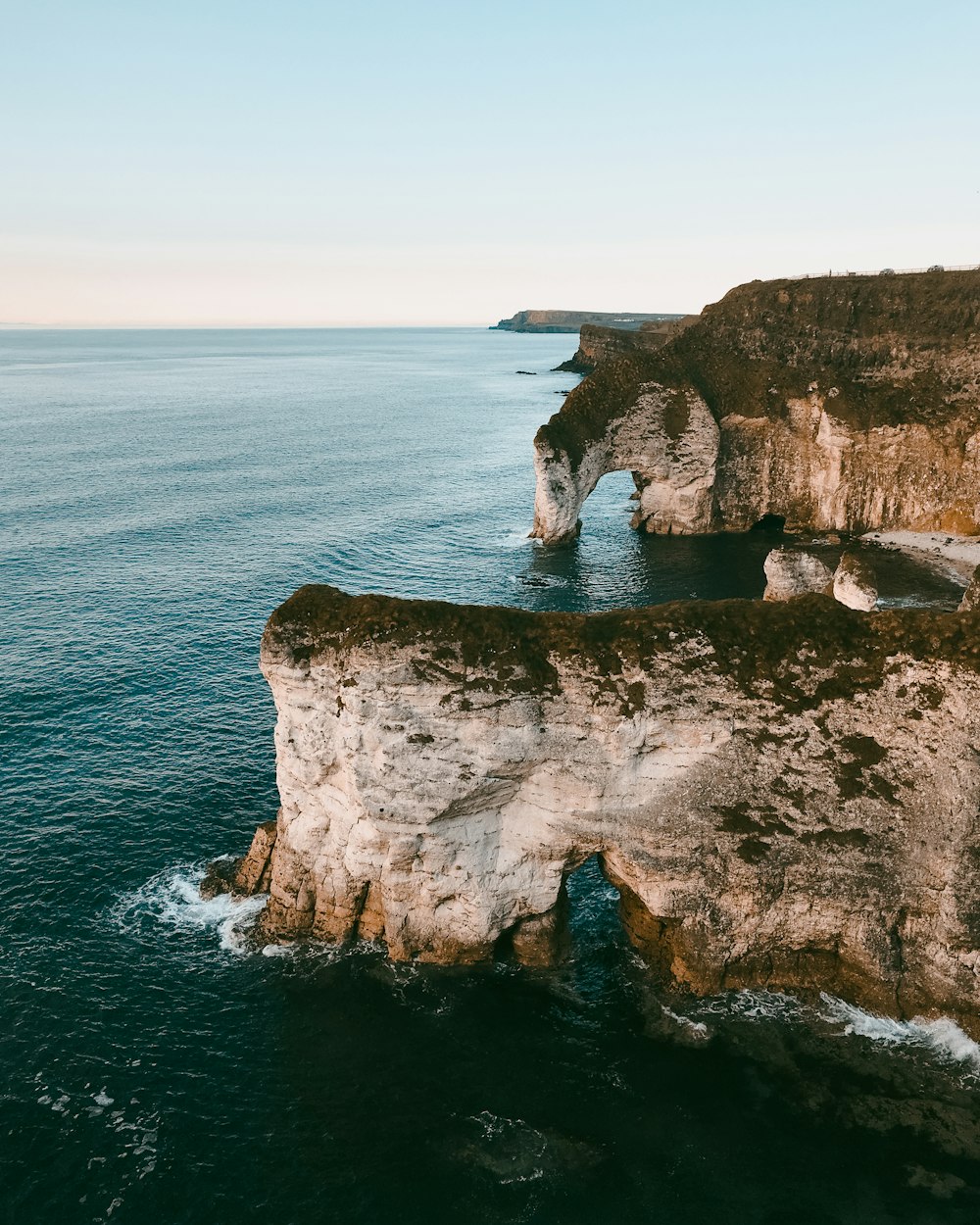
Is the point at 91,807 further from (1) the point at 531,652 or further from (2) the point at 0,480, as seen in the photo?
(2) the point at 0,480

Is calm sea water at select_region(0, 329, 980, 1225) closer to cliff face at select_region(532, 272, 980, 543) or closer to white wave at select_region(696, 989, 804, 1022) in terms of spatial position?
white wave at select_region(696, 989, 804, 1022)

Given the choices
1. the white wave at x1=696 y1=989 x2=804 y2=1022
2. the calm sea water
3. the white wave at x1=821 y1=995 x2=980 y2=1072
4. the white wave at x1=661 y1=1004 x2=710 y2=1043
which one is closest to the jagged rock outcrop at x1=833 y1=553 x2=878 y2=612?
the calm sea water

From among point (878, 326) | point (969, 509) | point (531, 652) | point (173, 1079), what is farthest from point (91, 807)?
point (878, 326)

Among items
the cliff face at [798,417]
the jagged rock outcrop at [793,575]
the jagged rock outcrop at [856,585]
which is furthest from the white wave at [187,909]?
the cliff face at [798,417]

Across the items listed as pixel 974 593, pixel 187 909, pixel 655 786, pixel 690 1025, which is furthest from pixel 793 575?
pixel 187 909

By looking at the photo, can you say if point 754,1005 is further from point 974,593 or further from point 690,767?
point 974,593

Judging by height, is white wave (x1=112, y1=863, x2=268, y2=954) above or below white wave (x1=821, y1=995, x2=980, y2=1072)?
below
